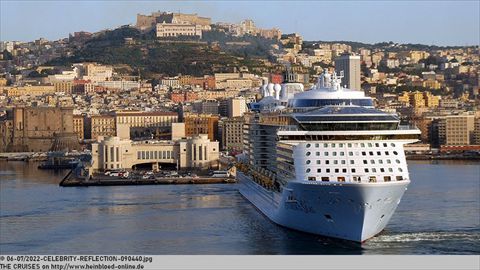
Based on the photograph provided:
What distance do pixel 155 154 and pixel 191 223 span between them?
11.6m

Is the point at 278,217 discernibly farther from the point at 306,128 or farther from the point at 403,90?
the point at 403,90

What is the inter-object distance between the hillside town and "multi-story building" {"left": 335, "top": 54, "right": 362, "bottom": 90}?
0.06m

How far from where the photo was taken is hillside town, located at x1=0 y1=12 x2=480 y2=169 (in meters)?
28.6

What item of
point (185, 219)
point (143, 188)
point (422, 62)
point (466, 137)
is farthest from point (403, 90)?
point (185, 219)

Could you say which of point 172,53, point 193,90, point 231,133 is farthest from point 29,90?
point 231,133

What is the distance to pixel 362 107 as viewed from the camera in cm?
972

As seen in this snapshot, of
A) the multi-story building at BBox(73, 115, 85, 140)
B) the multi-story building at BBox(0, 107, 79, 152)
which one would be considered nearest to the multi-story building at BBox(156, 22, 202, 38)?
the multi-story building at BBox(73, 115, 85, 140)

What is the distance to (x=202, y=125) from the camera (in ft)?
98.9

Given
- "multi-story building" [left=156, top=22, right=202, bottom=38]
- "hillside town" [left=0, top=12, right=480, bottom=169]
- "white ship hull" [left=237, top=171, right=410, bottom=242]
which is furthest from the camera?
"multi-story building" [left=156, top=22, right=202, bottom=38]

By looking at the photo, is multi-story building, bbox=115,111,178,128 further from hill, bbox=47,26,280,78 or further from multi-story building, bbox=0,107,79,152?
hill, bbox=47,26,280,78

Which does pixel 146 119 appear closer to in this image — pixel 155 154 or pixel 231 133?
pixel 231 133

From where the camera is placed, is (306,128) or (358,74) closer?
(306,128)

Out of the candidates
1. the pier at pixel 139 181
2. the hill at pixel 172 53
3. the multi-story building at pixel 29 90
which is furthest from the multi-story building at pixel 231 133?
A: the hill at pixel 172 53

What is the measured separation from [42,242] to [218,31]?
44.9 m
